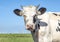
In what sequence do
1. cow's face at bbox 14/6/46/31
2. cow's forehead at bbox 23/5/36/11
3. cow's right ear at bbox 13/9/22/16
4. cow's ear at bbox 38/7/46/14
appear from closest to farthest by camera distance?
cow's face at bbox 14/6/46/31 → cow's forehead at bbox 23/5/36/11 → cow's ear at bbox 38/7/46/14 → cow's right ear at bbox 13/9/22/16

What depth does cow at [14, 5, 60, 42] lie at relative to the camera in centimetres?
1319

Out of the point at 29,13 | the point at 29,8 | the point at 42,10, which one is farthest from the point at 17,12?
the point at 42,10

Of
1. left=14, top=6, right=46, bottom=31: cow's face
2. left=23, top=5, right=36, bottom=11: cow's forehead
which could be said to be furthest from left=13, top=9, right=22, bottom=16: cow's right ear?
left=23, top=5, right=36, bottom=11: cow's forehead

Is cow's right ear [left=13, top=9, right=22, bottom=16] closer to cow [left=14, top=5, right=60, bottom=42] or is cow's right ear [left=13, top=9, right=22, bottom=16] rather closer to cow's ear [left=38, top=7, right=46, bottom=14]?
cow [left=14, top=5, right=60, bottom=42]

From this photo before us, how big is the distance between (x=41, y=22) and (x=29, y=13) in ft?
2.89

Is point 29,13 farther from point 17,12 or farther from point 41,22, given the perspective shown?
point 17,12

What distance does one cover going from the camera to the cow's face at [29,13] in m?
12.7

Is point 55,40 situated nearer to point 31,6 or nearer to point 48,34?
point 48,34

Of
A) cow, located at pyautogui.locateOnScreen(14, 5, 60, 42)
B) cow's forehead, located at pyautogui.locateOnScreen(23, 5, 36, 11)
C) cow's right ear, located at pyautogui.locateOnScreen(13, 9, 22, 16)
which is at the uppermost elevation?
cow's forehead, located at pyautogui.locateOnScreen(23, 5, 36, 11)

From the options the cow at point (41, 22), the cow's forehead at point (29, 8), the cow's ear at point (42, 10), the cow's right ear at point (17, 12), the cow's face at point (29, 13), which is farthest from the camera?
the cow's right ear at point (17, 12)

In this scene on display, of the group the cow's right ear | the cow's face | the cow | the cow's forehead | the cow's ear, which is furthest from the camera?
the cow's right ear

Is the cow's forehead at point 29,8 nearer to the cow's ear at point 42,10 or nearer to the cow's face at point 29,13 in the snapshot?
the cow's face at point 29,13

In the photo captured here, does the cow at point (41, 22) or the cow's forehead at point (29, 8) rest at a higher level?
the cow's forehead at point (29, 8)

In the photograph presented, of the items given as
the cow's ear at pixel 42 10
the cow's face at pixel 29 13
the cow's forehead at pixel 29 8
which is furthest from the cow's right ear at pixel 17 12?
the cow's ear at pixel 42 10
